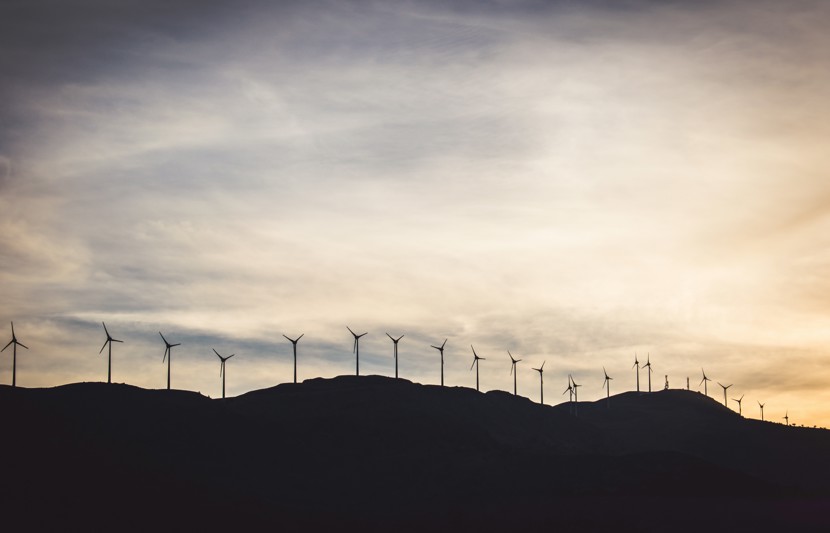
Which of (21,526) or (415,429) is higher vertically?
(415,429)

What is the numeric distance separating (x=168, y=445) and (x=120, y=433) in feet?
26.2

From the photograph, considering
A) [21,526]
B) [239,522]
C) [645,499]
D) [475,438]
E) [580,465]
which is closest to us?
[21,526]

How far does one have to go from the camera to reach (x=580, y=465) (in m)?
156

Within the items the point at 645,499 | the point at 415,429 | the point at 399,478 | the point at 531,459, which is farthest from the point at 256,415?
the point at 645,499

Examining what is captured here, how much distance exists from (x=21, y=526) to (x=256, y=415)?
297ft

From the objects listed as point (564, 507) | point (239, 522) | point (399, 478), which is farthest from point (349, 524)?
point (399, 478)

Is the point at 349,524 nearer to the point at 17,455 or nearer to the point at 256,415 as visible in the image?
the point at 17,455

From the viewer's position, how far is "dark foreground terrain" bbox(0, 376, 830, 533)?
4638 inches

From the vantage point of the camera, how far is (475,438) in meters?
190

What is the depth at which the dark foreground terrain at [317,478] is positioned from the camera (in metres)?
118

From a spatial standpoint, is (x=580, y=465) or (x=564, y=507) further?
(x=580, y=465)

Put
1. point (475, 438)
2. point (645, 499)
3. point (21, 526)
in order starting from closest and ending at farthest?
point (21, 526) → point (645, 499) → point (475, 438)

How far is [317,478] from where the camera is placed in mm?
157750

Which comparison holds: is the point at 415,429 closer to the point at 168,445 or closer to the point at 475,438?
the point at 475,438
